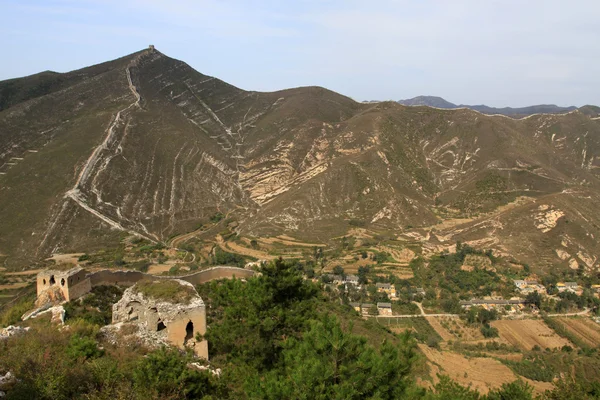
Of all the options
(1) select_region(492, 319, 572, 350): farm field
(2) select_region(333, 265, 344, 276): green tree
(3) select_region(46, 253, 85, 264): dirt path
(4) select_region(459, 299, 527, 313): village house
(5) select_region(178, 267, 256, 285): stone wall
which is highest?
(5) select_region(178, 267, 256, 285): stone wall

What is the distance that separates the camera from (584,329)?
35344mm

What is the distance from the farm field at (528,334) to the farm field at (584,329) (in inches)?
65.5

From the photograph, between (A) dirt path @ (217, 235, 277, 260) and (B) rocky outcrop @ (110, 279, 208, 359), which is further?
(A) dirt path @ (217, 235, 277, 260)

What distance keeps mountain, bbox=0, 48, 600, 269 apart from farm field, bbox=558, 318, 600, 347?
442 inches

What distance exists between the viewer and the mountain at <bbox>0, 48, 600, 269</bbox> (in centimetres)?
5166

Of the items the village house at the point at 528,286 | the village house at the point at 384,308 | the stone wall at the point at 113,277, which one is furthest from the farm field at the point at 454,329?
the stone wall at the point at 113,277

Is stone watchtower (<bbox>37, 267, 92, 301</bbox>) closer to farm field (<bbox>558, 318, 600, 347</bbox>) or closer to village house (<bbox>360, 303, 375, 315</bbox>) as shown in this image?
village house (<bbox>360, 303, 375, 315</bbox>)

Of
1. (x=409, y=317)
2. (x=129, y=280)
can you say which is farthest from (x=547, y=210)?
(x=129, y=280)

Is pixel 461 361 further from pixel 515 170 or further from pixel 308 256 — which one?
pixel 515 170

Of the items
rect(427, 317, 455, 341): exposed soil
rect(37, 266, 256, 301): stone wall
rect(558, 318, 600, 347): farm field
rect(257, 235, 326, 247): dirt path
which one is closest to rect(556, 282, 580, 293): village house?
rect(558, 318, 600, 347): farm field

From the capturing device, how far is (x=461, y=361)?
25.8m

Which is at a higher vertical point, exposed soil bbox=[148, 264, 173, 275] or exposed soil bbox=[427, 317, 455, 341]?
exposed soil bbox=[148, 264, 173, 275]

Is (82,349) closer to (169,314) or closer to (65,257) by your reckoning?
(169,314)

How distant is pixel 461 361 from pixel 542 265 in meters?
28.3
